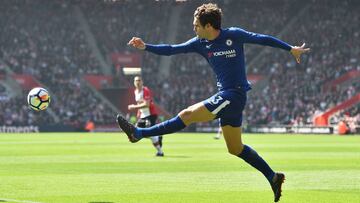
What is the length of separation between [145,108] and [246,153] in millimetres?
11746

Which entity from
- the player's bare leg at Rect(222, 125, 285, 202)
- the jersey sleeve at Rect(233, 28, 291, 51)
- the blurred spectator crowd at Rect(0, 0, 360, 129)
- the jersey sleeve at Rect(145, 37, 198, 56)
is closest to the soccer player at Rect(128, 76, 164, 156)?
the jersey sleeve at Rect(145, 37, 198, 56)

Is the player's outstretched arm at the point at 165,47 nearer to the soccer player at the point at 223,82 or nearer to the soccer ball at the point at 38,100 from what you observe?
the soccer player at the point at 223,82

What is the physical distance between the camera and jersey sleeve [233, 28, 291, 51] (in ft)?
32.4

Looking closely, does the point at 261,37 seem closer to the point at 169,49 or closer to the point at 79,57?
the point at 169,49

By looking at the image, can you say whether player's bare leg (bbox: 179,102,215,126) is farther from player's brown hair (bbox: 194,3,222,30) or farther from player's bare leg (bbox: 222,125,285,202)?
player's brown hair (bbox: 194,3,222,30)

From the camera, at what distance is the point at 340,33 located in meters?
58.9

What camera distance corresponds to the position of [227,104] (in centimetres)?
980

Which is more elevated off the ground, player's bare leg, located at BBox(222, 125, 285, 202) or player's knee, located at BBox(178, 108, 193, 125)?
player's knee, located at BBox(178, 108, 193, 125)

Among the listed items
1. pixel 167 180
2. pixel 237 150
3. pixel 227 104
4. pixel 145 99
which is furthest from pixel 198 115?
pixel 145 99

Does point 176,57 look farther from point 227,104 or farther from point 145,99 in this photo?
point 227,104

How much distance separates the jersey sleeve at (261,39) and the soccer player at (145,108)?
1081 cm

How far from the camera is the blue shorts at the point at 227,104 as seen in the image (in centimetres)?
976

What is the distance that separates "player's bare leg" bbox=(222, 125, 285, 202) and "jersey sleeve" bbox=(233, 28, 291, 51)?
119 centimetres

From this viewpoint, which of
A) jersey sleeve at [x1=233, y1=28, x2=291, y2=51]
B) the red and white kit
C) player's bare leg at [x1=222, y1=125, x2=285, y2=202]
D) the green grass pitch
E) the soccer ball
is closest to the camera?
jersey sleeve at [x1=233, y1=28, x2=291, y2=51]
